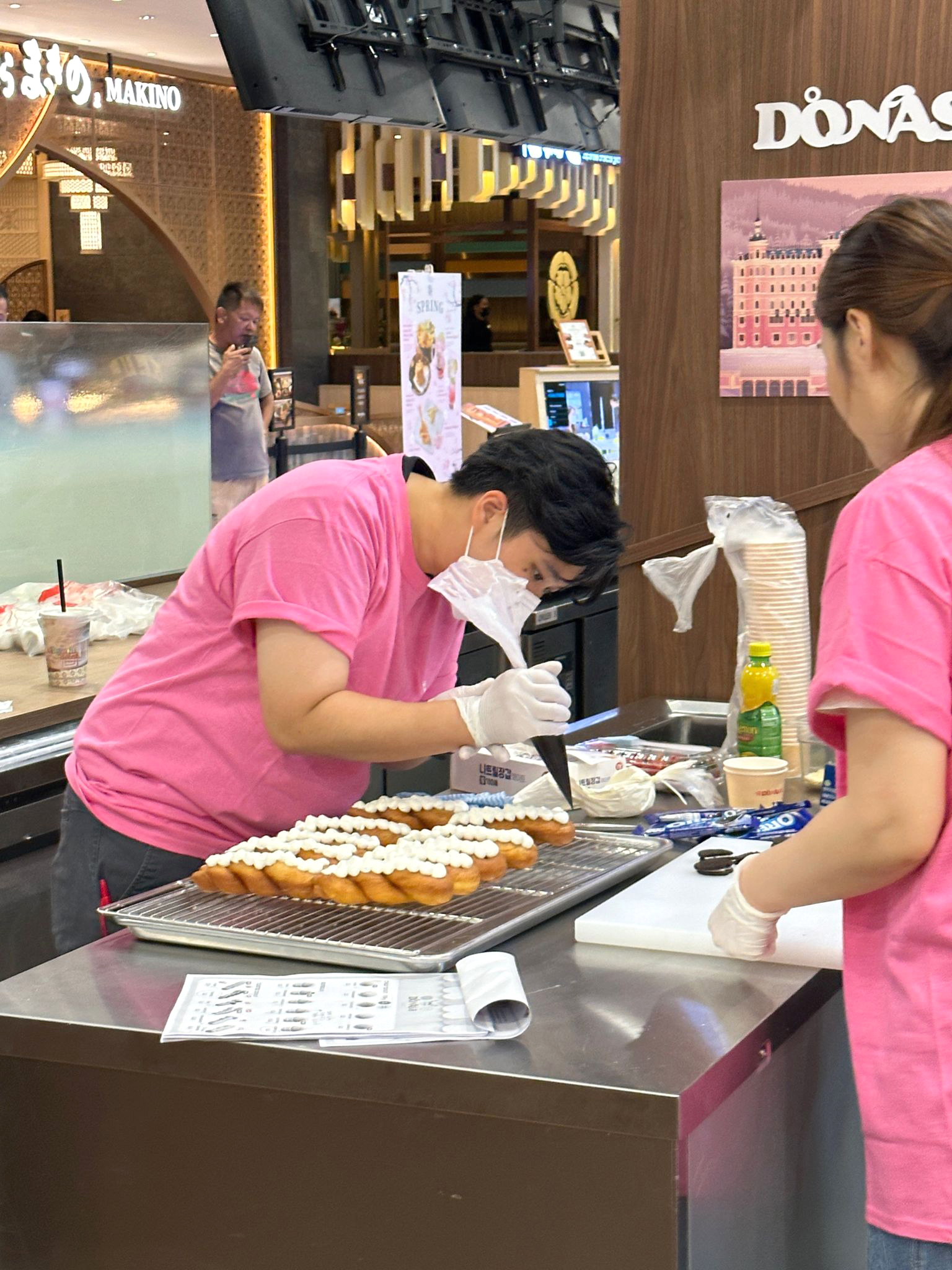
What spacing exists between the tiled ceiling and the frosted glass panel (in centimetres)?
555

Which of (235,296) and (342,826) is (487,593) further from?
(235,296)

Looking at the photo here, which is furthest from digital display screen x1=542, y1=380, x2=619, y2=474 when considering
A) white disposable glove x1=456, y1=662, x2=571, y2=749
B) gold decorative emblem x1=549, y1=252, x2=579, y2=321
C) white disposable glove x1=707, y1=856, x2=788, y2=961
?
gold decorative emblem x1=549, y1=252, x2=579, y2=321

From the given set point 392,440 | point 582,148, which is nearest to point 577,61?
point 582,148

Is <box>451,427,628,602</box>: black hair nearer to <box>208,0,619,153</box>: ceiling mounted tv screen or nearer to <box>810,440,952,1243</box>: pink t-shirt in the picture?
<box>810,440,952,1243</box>: pink t-shirt

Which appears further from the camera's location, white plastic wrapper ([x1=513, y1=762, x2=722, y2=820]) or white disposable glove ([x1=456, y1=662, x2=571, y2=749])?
white plastic wrapper ([x1=513, y1=762, x2=722, y2=820])

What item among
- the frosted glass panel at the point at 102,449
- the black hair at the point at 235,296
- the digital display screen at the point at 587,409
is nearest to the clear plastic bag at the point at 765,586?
the frosted glass panel at the point at 102,449

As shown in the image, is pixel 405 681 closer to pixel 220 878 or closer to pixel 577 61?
pixel 220 878

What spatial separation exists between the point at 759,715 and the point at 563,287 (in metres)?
11.9

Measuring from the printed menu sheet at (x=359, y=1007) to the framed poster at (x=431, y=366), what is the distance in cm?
419

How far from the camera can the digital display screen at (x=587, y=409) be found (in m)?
7.23

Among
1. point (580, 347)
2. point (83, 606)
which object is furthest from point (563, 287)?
point (83, 606)

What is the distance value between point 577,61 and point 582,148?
15.9 inches

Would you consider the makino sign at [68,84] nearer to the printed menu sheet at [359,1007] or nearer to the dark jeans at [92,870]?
the dark jeans at [92,870]

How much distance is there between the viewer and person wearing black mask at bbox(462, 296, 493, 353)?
1348 cm
